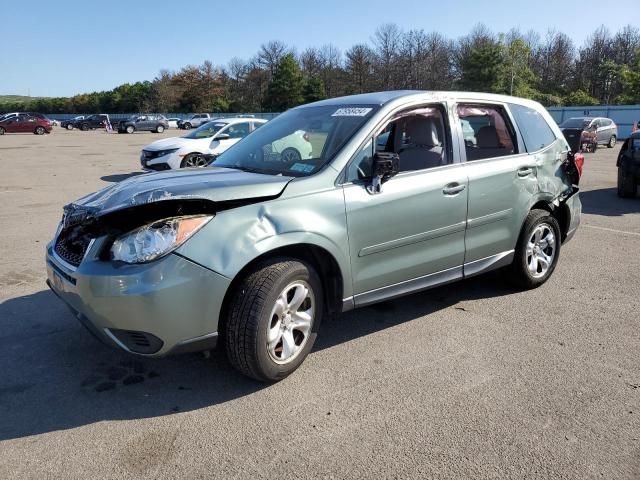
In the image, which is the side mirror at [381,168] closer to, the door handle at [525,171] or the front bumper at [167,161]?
the door handle at [525,171]

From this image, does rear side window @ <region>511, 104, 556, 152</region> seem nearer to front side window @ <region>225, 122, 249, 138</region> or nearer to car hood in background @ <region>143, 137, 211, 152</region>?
car hood in background @ <region>143, 137, 211, 152</region>

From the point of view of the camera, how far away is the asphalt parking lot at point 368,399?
261 centimetres

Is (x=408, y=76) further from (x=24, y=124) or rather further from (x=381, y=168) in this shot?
(x=381, y=168)

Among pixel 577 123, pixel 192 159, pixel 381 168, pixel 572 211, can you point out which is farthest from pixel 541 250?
pixel 577 123

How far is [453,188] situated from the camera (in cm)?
412

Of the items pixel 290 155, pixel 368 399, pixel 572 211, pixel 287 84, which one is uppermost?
pixel 287 84

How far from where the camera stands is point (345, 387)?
332 centimetres

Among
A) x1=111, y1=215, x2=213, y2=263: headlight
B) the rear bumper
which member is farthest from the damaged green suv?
the rear bumper

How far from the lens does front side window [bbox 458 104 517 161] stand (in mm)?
4430

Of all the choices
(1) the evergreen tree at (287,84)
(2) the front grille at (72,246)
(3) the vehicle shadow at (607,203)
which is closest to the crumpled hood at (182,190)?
(2) the front grille at (72,246)

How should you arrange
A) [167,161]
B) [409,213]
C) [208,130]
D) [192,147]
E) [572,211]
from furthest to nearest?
[208,130]
[192,147]
[167,161]
[572,211]
[409,213]

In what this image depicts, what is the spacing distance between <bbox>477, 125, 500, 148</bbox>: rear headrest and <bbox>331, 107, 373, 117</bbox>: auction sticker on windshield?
4.28 ft

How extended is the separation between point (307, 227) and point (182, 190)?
79 cm

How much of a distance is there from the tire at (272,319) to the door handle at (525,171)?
236 cm
